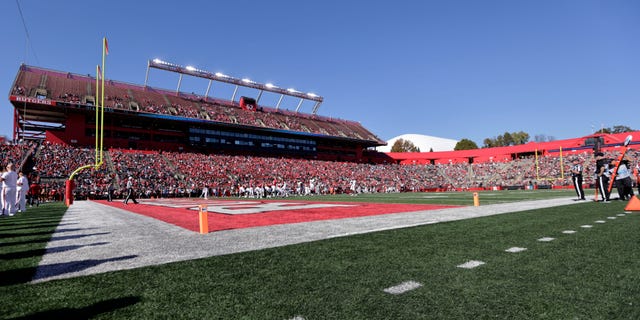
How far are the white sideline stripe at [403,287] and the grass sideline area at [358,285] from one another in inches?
2.4

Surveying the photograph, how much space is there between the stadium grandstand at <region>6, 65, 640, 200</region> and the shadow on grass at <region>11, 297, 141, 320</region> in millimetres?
29502

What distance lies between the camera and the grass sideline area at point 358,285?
2.40 meters

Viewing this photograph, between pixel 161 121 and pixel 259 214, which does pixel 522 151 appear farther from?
pixel 259 214

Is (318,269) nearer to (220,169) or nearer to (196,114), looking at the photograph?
(220,169)

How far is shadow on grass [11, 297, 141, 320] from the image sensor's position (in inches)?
91.5

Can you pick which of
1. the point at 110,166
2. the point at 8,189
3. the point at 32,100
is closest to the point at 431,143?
the point at 110,166

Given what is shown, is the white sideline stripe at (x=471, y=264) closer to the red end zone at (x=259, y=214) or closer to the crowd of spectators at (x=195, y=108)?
the red end zone at (x=259, y=214)

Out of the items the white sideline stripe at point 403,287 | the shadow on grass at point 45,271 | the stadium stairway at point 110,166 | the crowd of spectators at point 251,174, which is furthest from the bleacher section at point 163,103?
the white sideline stripe at point 403,287

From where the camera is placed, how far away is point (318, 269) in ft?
11.7

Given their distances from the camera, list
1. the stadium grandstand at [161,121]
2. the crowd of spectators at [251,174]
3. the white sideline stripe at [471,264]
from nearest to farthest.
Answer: the white sideline stripe at [471,264] → the crowd of spectators at [251,174] → the stadium grandstand at [161,121]

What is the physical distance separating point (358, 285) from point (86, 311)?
217cm

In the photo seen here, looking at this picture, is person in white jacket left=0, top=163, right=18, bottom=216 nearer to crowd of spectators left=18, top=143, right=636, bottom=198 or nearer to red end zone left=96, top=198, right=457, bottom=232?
red end zone left=96, top=198, right=457, bottom=232

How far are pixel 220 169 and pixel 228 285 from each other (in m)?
39.9

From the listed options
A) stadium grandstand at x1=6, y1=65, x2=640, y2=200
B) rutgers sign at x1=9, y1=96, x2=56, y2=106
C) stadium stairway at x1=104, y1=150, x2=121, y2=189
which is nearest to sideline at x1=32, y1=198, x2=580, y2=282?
stadium grandstand at x1=6, y1=65, x2=640, y2=200
